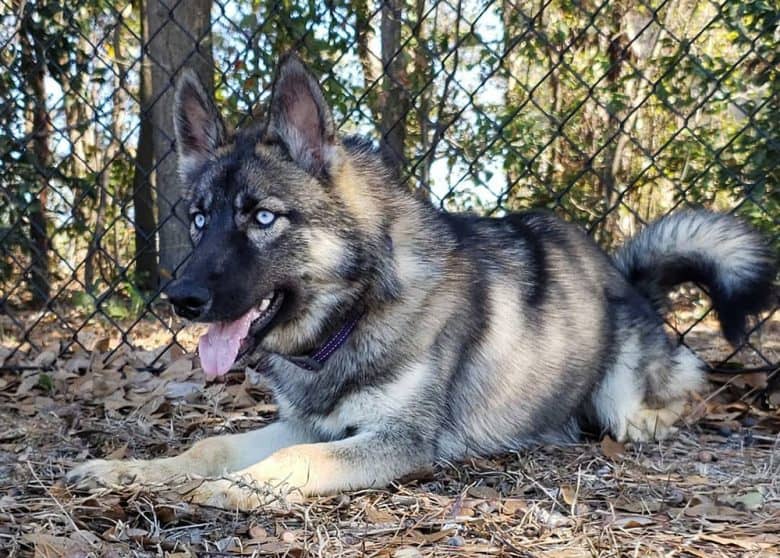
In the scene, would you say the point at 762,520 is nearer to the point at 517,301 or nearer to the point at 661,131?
the point at 517,301

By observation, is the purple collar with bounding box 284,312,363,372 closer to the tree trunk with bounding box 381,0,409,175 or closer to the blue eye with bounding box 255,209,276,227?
the blue eye with bounding box 255,209,276,227

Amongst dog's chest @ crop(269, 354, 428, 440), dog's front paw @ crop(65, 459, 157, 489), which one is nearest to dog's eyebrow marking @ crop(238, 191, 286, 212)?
dog's chest @ crop(269, 354, 428, 440)

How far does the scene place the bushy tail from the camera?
11.2ft

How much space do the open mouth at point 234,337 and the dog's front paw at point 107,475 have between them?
36 cm

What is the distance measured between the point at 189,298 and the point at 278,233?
366 mm

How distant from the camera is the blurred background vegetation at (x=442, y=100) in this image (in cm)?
462

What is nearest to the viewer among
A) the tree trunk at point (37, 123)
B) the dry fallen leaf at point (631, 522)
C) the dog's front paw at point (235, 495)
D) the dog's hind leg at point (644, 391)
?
the dry fallen leaf at point (631, 522)

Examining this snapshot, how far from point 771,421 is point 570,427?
2.85ft

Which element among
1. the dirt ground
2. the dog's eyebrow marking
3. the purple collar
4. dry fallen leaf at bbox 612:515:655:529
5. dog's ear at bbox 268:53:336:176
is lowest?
the dirt ground

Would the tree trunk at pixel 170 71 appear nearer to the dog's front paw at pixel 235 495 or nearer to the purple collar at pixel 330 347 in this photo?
the purple collar at pixel 330 347

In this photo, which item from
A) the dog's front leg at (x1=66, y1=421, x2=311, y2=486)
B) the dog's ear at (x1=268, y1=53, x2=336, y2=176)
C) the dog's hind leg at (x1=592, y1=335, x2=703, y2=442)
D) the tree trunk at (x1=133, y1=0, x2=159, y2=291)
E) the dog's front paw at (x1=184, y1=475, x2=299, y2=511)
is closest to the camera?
the dog's front paw at (x1=184, y1=475, x2=299, y2=511)

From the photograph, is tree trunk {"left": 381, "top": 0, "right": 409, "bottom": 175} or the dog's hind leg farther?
tree trunk {"left": 381, "top": 0, "right": 409, "bottom": 175}

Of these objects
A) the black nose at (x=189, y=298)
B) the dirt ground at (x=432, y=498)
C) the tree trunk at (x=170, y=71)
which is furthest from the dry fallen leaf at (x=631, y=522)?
the tree trunk at (x=170, y=71)

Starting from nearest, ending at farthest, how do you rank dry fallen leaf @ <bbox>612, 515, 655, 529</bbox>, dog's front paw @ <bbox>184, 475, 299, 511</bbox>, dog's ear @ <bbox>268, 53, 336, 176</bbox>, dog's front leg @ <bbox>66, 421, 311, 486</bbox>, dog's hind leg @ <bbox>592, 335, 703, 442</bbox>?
dry fallen leaf @ <bbox>612, 515, 655, 529</bbox> → dog's front paw @ <bbox>184, 475, 299, 511</bbox> → dog's front leg @ <bbox>66, 421, 311, 486</bbox> → dog's ear @ <bbox>268, 53, 336, 176</bbox> → dog's hind leg @ <bbox>592, 335, 703, 442</bbox>
